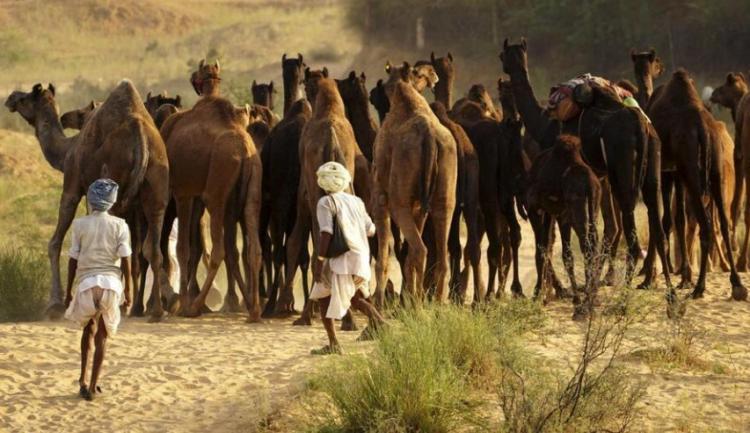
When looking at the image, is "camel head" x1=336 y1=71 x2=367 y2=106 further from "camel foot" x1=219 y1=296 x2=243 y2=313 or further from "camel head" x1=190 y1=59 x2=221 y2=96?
"camel foot" x1=219 y1=296 x2=243 y2=313

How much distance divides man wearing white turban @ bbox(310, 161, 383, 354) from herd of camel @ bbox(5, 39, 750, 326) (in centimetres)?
182

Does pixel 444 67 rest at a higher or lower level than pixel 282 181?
higher

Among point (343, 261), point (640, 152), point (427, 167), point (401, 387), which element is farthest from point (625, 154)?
point (401, 387)

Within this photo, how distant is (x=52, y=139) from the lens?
16078 millimetres

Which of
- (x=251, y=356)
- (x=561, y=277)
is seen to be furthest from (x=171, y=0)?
(x=251, y=356)

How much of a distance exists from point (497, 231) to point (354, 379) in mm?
5816

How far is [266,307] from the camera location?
14859 millimetres

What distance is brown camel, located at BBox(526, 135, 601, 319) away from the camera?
13414 mm

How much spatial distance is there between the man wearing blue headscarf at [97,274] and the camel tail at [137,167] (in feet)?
10.3

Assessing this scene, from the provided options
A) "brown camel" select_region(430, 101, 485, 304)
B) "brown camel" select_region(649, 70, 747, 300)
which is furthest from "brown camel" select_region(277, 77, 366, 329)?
"brown camel" select_region(649, 70, 747, 300)

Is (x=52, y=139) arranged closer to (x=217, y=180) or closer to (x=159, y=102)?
(x=159, y=102)

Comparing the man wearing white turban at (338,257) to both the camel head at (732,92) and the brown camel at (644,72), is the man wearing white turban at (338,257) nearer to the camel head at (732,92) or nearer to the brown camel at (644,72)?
the brown camel at (644,72)

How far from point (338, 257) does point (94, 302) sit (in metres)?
1.92

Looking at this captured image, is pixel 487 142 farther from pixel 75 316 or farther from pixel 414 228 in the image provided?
Answer: pixel 75 316
